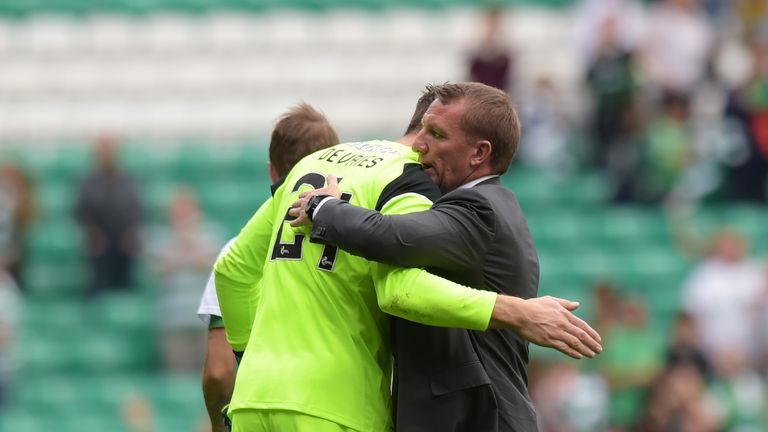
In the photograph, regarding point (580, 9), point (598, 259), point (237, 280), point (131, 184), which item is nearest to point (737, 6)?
point (580, 9)

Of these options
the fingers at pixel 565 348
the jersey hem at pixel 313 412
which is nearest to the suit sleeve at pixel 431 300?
the fingers at pixel 565 348

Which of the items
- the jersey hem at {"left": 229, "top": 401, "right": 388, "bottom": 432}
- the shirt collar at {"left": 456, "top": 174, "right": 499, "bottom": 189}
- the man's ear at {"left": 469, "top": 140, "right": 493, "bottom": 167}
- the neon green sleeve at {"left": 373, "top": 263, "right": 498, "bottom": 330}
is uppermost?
the man's ear at {"left": 469, "top": 140, "right": 493, "bottom": 167}

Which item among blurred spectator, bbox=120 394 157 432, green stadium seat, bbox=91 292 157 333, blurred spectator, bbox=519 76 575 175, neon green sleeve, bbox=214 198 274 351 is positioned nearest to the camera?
neon green sleeve, bbox=214 198 274 351

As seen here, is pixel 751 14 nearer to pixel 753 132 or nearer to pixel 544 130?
pixel 753 132

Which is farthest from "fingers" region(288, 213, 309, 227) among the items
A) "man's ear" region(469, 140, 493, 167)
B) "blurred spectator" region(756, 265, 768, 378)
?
"blurred spectator" region(756, 265, 768, 378)

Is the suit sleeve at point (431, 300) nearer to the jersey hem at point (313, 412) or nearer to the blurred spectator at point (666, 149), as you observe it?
the jersey hem at point (313, 412)

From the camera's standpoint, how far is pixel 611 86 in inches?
486

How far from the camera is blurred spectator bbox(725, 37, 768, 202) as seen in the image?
12.3 m

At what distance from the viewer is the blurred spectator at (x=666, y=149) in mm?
12320

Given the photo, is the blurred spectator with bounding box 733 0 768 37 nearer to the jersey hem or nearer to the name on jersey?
the name on jersey

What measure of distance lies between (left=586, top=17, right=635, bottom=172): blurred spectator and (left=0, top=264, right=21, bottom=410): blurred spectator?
4797 millimetres

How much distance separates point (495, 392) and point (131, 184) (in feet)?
26.9

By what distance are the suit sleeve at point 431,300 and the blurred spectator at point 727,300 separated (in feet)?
21.5

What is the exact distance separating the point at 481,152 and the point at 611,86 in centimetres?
812
